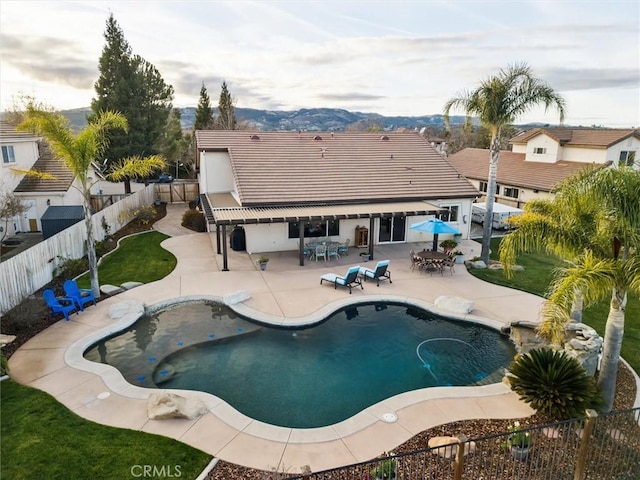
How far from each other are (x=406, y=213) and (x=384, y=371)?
38.0 ft

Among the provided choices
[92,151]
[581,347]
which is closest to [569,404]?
[581,347]

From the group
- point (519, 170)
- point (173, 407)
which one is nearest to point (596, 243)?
point (173, 407)

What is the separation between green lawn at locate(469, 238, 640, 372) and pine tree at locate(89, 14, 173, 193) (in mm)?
30378

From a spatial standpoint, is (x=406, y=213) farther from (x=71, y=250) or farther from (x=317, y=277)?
(x=71, y=250)

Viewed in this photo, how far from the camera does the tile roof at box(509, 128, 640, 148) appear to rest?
32.2 metres

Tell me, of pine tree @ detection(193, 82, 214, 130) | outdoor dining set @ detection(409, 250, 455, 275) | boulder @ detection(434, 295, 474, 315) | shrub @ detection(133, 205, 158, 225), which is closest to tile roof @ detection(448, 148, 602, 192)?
outdoor dining set @ detection(409, 250, 455, 275)

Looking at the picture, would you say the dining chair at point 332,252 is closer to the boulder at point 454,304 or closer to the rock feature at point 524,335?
the boulder at point 454,304

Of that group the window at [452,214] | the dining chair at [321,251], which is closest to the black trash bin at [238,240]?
the dining chair at [321,251]

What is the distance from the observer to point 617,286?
9.23 meters

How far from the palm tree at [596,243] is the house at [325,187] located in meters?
11.8

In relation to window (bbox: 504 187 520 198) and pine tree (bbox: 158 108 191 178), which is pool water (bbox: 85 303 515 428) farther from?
pine tree (bbox: 158 108 191 178)

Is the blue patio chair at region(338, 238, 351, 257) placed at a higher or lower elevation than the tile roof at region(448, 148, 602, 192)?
lower

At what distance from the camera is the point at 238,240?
Result: 24125 millimetres

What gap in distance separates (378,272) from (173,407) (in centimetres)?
1122
